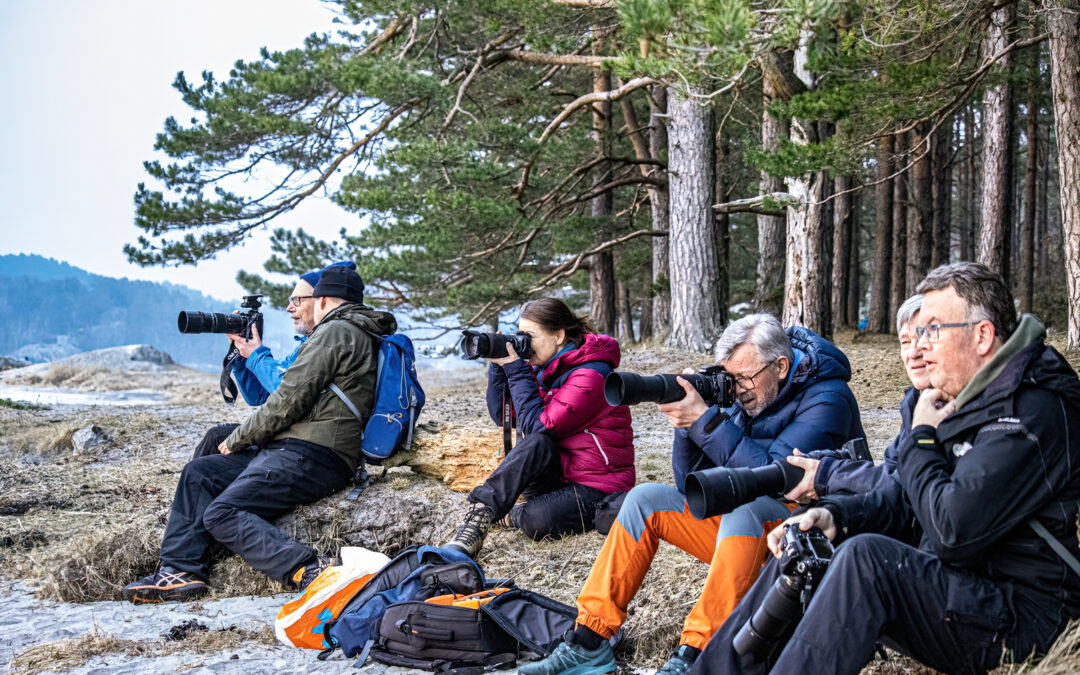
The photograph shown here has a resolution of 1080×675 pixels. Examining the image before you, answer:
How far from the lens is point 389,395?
4477mm

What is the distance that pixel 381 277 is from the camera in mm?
11703

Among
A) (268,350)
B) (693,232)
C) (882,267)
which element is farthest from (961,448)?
(882,267)

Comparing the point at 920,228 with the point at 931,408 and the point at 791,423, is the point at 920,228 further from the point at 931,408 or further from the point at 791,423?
the point at 931,408

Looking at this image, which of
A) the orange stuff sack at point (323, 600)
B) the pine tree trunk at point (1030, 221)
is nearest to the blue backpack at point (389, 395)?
the orange stuff sack at point (323, 600)

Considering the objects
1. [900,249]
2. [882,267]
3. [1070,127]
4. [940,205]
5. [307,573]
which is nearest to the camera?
[307,573]

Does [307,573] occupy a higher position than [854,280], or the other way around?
[854,280]

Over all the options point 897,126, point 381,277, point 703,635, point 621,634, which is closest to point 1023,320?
point 703,635

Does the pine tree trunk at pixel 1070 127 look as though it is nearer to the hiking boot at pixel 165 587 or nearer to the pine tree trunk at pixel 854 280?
the pine tree trunk at pixel 854 280

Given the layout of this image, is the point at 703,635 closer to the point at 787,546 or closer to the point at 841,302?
the point at 787,546

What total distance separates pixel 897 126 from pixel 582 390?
5.96m

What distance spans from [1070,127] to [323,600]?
840 cm

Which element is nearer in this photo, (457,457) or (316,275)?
(316,275)

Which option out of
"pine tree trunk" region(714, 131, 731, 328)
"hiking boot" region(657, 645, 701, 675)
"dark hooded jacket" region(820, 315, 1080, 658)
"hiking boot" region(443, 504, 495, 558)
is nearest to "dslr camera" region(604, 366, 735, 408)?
"hiking boot" region(657, 645, 701, 675)

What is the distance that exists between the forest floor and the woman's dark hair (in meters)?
0.99
